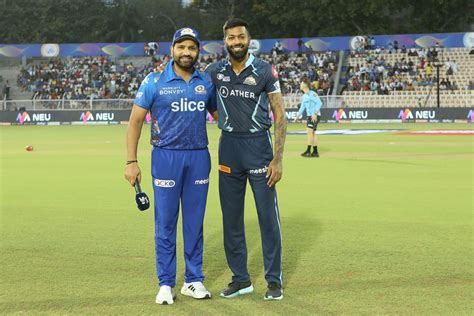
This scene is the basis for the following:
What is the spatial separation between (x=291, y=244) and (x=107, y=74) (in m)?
52.5

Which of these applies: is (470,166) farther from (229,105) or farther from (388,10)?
(388,10)

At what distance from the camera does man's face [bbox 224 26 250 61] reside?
21.9ft

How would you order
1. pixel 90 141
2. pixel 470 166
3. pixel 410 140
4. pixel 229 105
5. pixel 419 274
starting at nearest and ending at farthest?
pixel 229 105 → pixel 419 274 → pixel 470 166 → pixel 410 140 → pixel 90 141

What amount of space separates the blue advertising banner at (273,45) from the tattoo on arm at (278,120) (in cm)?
4818

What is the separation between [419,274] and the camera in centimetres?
754

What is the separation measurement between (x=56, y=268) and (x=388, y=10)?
223 ft

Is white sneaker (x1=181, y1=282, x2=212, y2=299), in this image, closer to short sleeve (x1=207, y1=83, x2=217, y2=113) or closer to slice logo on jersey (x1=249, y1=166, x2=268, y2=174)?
slice logo on jersey (x1=249, y1=166, x2=268, y2=174)

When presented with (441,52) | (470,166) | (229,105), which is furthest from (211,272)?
(441,52)

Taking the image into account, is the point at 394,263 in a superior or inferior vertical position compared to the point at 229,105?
inferior

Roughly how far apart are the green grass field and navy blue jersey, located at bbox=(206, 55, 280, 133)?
141cm

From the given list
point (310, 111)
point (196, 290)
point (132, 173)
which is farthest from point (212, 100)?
point (310, 111)

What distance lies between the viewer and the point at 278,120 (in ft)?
22.4

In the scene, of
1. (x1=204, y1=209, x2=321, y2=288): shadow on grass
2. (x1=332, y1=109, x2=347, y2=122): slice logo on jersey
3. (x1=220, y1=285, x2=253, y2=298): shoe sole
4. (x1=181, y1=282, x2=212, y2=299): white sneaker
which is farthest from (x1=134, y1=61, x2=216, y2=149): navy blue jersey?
(x1=332, y1=109, x2=347, y2=122): slice logo on jersey

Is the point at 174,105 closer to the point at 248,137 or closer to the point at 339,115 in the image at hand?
the point at 248,137
